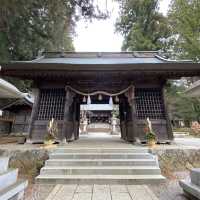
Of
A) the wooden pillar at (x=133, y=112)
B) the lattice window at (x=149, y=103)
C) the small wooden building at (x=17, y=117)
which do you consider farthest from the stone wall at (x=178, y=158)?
the small wooden building at (x=17, y=117)

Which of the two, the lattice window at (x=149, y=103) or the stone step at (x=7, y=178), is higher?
the lattice window at (x=149, y=103)

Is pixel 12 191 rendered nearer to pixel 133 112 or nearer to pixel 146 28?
pixel 133 112

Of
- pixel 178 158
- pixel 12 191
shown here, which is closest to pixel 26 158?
pixel 12 191

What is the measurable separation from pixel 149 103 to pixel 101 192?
4.83 metres

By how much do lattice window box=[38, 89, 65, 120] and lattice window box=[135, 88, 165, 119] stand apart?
331cm

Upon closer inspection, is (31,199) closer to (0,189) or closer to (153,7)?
(0,189)

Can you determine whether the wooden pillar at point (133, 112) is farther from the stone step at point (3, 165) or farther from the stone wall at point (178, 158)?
the stone step at point (3, 165)

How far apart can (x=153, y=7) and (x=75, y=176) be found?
18.9 m

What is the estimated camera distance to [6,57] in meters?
8.83

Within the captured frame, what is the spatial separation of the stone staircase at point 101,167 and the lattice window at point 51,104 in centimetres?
225

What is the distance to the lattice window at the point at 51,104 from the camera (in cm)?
735

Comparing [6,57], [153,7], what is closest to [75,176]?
[6,57]

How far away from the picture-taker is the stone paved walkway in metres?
3.23

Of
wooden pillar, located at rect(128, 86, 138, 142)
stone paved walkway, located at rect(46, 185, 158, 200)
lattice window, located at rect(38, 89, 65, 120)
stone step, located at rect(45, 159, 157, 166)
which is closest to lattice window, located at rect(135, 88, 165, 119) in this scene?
wooden pillar, located at rect(128, 86, 138, 142)
